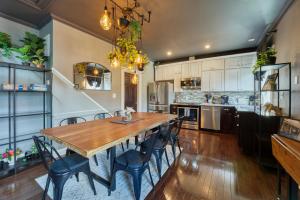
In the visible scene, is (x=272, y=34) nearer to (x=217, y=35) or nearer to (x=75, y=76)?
(x=217, y=35)

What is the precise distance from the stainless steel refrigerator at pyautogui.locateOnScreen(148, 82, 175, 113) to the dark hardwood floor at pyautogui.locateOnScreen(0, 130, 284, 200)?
2830 mm

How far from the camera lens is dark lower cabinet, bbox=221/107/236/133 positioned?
4.71 metres

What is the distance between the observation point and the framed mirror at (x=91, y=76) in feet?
11.3

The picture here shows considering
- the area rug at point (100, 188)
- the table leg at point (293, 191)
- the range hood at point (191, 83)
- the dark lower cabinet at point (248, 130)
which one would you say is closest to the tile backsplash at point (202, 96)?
the range hood at point (191, 83)

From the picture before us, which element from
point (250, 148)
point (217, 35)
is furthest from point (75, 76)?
point (250, 148)

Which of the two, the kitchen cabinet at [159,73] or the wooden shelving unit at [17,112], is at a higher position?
A: the kitchen cabinet at [159,73]

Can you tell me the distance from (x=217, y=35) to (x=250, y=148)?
2.81m

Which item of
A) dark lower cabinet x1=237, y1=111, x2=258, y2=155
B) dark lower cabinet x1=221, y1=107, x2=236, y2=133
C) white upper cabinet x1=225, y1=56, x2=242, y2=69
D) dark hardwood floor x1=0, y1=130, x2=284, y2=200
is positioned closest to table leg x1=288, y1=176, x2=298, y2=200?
dark hardwood floor x1=0, y1=130, x2=284, y2=200

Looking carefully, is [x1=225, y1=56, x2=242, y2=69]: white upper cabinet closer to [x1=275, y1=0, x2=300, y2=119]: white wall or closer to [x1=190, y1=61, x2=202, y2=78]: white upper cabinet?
[x1=190, y1=61, x2=202, y2=78]: white upper cabinet

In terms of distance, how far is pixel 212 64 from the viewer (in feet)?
17.4

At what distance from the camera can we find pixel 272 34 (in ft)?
11.1

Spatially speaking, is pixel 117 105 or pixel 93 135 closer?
pixel 93 135

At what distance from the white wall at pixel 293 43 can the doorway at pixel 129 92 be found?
13.7 feet

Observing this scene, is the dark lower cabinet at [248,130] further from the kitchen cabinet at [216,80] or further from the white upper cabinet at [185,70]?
the white upper cabinet at [185,70]
